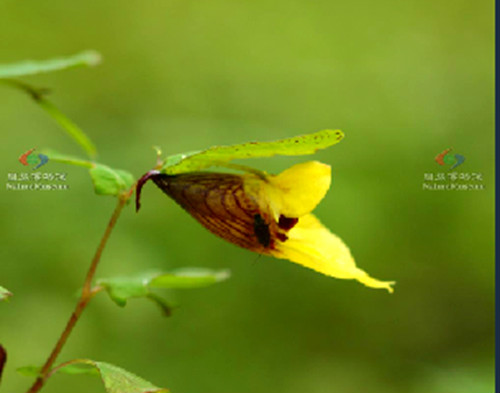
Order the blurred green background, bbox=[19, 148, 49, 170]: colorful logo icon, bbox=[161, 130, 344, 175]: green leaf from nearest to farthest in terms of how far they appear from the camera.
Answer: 1. bbox=[161, 130, 344, 175]: green leaf
2. bbox=[19, 148, 49, 170]: colorful logo icon
3. the blurred green background

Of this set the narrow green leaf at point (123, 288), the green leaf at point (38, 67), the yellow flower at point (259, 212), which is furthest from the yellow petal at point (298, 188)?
the green leaf at point (38, 67)

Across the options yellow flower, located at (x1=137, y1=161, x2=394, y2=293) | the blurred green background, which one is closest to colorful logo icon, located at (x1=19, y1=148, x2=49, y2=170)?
yellow flower, located at (x1=137, y1=161, x2=394, y2=293)

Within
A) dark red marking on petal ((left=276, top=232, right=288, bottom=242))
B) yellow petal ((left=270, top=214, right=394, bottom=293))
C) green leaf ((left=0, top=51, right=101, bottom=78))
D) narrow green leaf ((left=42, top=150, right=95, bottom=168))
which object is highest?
green leaf ((left=0, top=51, right=101, bottom=78))

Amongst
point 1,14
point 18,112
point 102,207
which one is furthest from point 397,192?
point 1,14

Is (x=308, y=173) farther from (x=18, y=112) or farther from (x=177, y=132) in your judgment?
(x=18, y=112)

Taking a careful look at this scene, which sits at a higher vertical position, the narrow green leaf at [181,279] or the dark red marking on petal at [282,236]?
the dark red marking on petal at [282,236]

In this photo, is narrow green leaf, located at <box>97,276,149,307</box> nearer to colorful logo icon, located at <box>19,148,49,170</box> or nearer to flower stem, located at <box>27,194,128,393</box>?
flower stem, located at <box>27,194,128,393</box>

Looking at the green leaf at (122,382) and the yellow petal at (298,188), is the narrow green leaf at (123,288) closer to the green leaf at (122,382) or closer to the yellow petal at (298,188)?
the green leaf at (122,382)
